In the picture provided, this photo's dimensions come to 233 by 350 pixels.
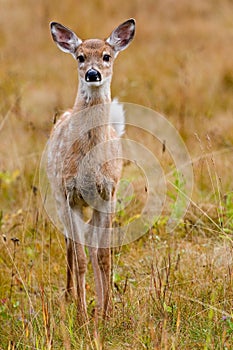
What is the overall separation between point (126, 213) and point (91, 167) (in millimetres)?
1162

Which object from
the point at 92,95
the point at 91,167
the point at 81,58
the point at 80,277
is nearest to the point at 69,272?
the point at 80,277

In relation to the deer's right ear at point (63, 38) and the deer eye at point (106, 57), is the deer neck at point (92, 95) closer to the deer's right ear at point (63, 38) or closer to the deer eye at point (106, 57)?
the deer eye at point (106, 57)

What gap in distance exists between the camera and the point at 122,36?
486 cm

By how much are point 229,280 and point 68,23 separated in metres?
9.63

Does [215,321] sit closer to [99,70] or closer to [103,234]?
[103,234]

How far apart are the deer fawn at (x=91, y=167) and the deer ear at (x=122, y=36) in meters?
0.11

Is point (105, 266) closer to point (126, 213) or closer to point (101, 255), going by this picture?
point (101, 255)

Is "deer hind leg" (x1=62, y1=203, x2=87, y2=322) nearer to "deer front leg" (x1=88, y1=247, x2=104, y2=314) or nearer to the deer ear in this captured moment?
"deer front leg" (x1=88, y1=247, x2=104, y2=314)

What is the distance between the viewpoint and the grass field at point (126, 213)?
3.67 meters

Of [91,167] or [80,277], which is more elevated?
[91,167]

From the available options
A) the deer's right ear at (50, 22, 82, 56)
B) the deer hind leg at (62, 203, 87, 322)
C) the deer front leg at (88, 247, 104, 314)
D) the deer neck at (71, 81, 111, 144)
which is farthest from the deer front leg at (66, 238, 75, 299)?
the deer's right ear at (50, 22, 82, 56)

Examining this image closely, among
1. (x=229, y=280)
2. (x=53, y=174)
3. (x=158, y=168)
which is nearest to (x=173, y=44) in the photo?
(x=158, y=168)

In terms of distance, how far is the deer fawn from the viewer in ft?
14.4

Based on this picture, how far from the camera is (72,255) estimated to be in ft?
15.8
